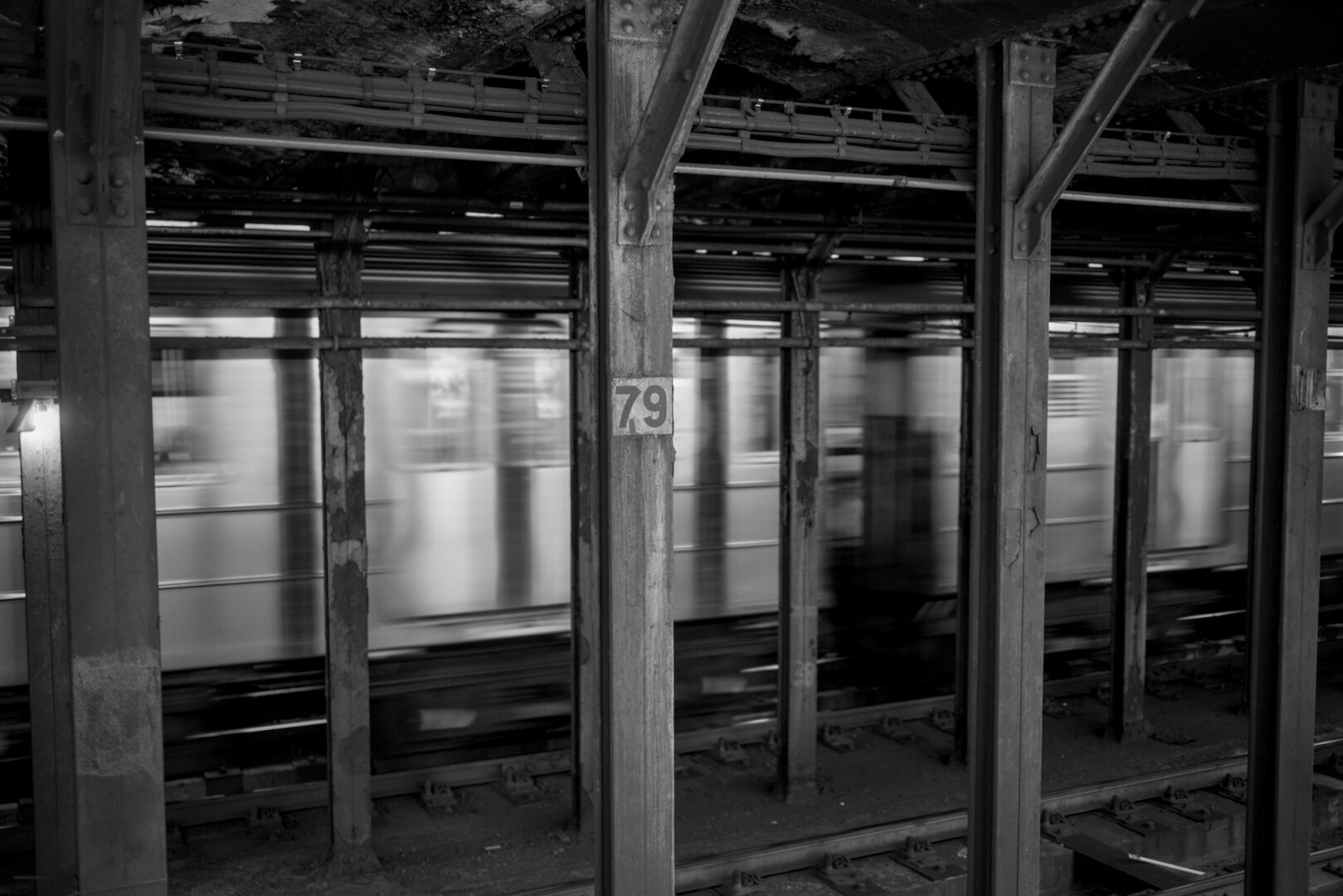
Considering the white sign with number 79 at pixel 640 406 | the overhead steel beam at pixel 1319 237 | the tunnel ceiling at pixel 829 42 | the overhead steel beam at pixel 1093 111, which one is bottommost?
the white sign with number 79 at pixel 640 406

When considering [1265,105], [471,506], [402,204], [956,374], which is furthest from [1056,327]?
[402,204]

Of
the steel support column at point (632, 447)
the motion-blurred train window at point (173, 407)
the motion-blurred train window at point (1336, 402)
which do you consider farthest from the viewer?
the motion-blurred train window at point (1336, 402)

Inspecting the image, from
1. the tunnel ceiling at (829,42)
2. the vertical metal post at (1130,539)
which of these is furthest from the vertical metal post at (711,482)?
the vertical metal post at (1130,539)

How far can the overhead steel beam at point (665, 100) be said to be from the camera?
127 inches

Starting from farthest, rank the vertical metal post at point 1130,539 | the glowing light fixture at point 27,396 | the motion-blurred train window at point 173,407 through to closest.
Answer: the vertical metal post at point 1130,539
the motion-blurred train window at point 173,407
the glowing light fixture at point 27,396

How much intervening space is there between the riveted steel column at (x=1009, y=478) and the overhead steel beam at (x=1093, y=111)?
2.0 inches

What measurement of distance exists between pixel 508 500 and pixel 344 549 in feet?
4.55

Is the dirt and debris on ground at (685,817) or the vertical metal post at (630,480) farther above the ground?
the vertical metal post at (630,480)

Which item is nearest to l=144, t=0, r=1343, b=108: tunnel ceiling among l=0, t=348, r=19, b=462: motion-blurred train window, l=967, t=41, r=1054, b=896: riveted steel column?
l=967, t=41, r=1054, b=896: riveted steel column

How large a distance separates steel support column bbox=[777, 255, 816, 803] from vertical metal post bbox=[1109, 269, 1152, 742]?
8.35 feet

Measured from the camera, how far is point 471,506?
697 centimetres

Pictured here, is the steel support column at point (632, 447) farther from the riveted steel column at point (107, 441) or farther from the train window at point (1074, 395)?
the train window at point (1074, 395)

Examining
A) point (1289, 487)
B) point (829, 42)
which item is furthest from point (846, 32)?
point (1289, 487)

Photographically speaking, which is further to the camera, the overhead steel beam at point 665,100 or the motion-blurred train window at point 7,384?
the motion-blurred train window at point 7,384
